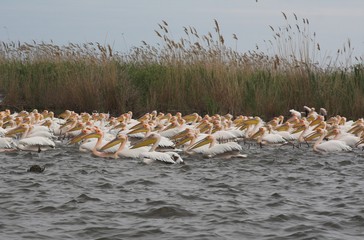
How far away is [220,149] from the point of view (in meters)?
11.9

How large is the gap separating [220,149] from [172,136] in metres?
2.31

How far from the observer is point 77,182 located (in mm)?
9820

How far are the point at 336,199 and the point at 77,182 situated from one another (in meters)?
3.09

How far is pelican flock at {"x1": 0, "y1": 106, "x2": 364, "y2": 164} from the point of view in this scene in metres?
12.0

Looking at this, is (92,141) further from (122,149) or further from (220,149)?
(220,149)

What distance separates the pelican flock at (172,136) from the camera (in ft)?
39.2

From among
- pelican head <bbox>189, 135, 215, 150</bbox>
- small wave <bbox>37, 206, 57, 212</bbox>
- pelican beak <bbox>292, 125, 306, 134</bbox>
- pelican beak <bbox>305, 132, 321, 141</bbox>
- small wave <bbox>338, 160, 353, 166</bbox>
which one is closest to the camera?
small wave <bbox>37, 206, 57, 212</bbox>

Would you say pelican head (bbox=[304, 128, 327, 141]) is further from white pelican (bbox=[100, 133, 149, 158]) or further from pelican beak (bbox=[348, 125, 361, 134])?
white pelican (bbox=[100, 133, 149, 158])

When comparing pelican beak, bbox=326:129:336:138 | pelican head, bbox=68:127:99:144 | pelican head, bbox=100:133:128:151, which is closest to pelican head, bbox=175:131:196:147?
pelican head, bbox=100:133:128:151

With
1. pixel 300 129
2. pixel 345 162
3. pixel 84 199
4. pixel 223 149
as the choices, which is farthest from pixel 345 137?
pixel 84 199

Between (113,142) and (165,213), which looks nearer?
(165,213)

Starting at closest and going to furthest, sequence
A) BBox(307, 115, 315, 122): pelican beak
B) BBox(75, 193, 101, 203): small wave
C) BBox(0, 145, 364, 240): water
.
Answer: BBox(0, 145, 364, 240): water < BBox(75, 193, 101, 203): small wave < BBox(307, 115, 315, 122): pelican beak

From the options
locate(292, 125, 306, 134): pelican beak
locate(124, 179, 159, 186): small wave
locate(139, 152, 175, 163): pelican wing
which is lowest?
locate(124, 179, 159, 186): small wave

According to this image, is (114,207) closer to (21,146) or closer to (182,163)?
(182,163)
